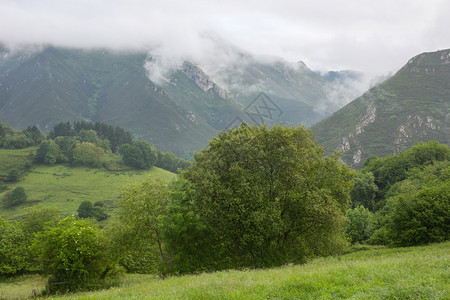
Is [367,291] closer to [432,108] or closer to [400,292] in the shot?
[400,292]

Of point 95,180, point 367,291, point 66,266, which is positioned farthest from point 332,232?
point 95,180

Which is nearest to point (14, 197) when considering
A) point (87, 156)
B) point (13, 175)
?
point (13, 175)

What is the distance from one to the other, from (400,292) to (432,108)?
219 metres

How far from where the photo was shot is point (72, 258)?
95.3ft

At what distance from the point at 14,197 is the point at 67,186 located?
21183 mm

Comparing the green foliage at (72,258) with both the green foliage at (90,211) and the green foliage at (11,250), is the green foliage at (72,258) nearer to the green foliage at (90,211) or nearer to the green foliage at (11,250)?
the green foliage at (11,250)

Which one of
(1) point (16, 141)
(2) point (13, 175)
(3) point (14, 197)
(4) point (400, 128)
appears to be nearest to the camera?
(3) point (14, 197)

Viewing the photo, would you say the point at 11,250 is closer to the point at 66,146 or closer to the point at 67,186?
the point at 67,186

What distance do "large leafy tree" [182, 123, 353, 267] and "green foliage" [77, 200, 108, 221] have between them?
92.1 m

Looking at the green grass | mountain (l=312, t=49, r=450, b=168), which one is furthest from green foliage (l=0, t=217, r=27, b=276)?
mountain (l=312, t=49, r=450, b=168)

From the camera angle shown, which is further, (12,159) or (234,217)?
(12,159)

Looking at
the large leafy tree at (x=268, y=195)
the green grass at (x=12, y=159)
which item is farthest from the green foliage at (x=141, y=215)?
the green grass at (x=12, y=159)

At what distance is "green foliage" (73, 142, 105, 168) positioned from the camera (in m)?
157

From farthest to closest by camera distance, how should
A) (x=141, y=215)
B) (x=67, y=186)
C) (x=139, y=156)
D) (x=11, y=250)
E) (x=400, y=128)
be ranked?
(x=400, y=128) < (x=139, y=156) < (x=67, y=186) < (x=11, y=250) < (x=141, y=215)
